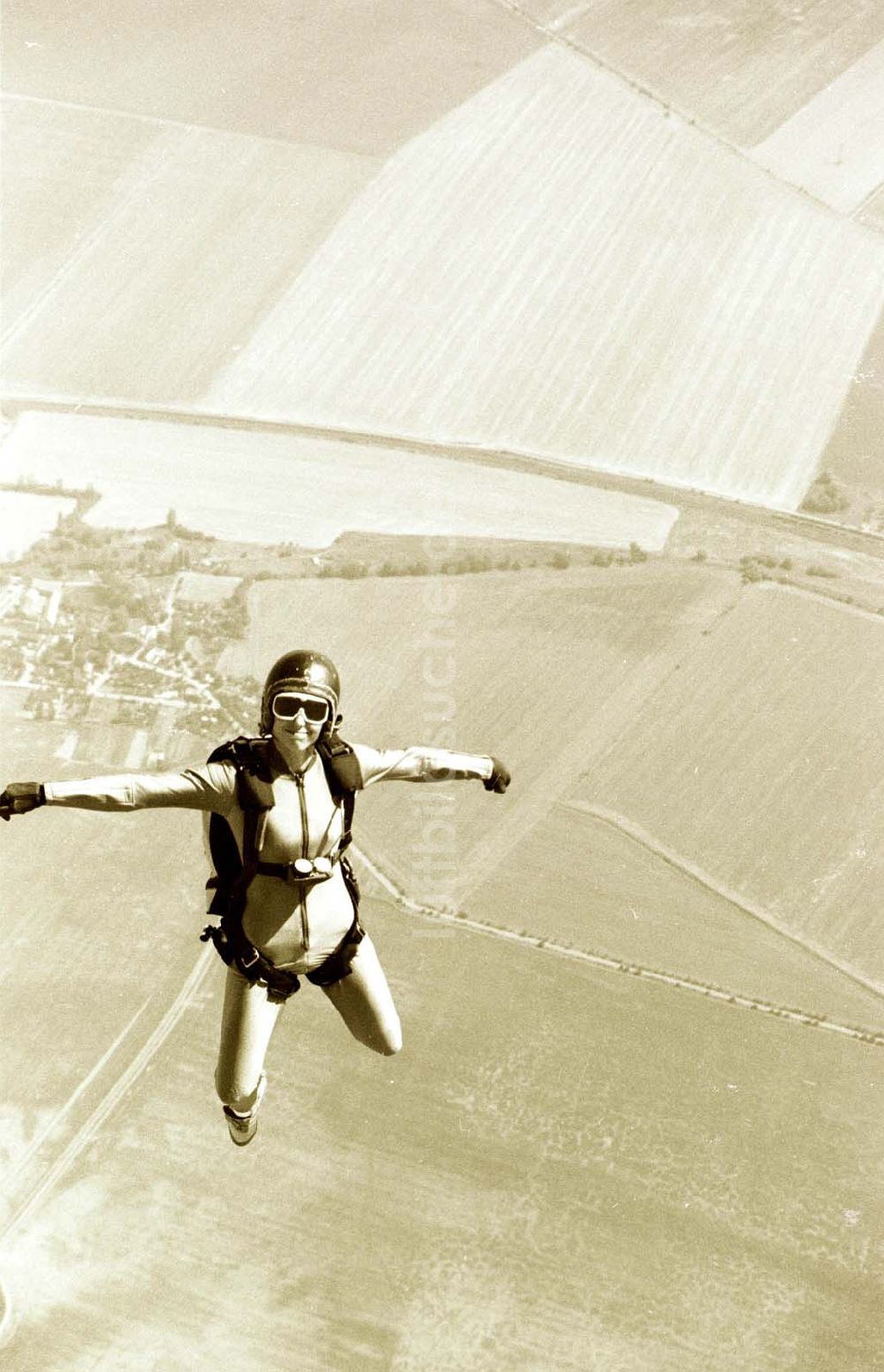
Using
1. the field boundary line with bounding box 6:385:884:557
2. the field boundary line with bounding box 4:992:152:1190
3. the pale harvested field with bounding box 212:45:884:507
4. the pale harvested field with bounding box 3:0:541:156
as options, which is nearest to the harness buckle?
the field boundary line with bounding box 4:992:152:1190

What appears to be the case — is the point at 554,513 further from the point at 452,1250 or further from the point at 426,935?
the point at 452,1250

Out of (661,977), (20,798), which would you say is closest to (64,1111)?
(661,977)

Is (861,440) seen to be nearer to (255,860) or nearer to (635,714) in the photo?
(635,714)

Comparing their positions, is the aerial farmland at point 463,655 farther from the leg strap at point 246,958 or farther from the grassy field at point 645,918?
the leg strap at point 246,958

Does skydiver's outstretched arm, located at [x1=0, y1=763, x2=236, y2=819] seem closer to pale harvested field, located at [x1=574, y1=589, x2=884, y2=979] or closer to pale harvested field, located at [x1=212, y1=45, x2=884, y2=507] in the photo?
pale harvested field, located at [x1=574, y1=589, x2=884, y2=979]

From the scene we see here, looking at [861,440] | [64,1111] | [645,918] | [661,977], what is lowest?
[64,1111]

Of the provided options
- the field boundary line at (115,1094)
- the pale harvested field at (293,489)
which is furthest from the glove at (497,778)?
the pale harvested field at (293,489)

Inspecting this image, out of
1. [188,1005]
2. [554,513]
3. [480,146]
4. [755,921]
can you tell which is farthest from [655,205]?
[188,1005]
